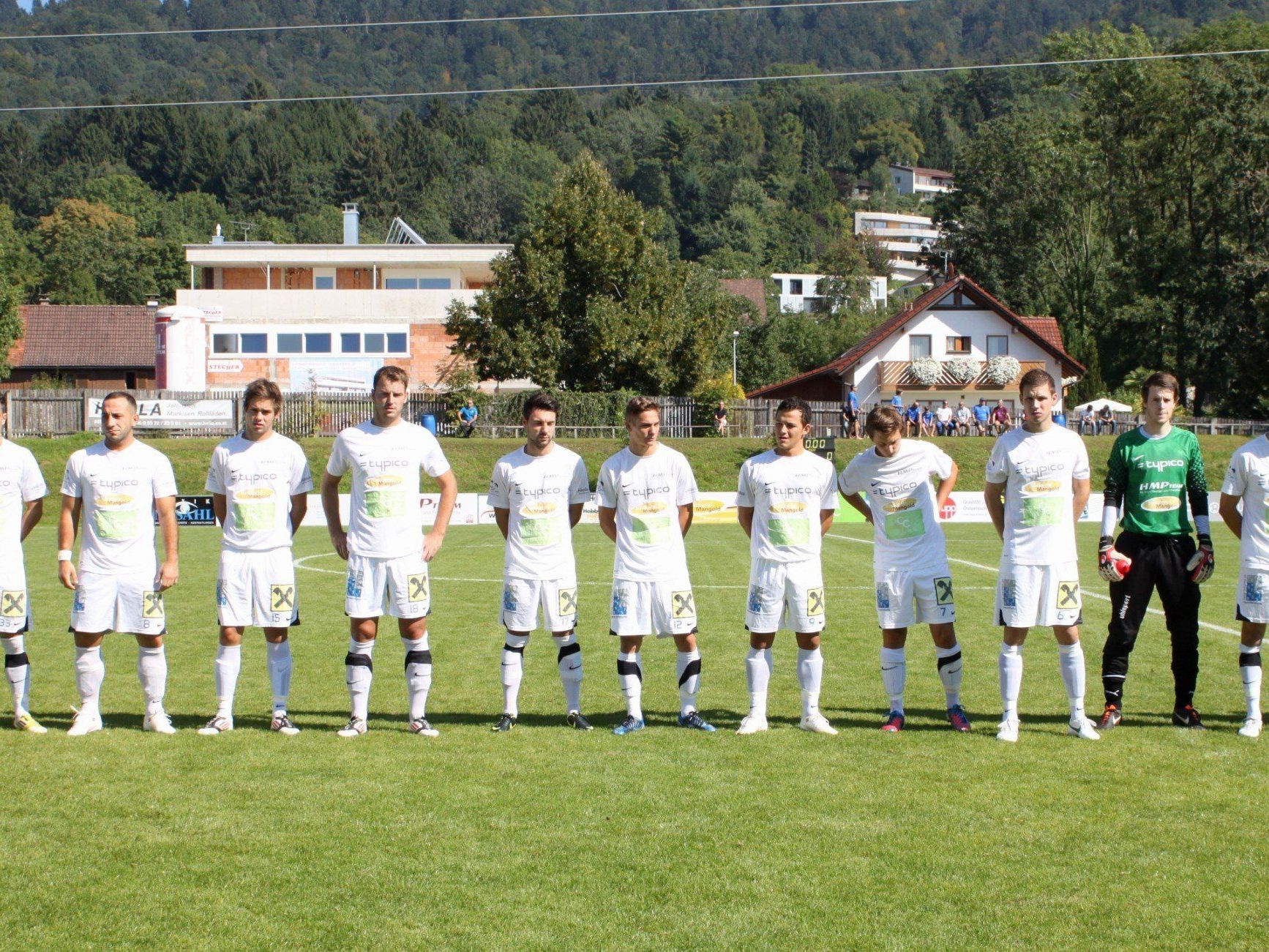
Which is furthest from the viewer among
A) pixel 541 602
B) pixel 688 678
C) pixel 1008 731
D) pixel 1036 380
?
pixel 688 678

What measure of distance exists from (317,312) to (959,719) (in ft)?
189

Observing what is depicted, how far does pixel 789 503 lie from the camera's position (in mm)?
8148

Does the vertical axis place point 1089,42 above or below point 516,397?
above

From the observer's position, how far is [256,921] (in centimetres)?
488

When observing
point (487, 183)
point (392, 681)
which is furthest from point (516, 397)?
point (487, 183)

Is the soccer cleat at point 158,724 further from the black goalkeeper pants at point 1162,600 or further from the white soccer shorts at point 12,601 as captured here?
the black goalkeeper pants at point 1162,600

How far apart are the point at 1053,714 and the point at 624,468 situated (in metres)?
3.40

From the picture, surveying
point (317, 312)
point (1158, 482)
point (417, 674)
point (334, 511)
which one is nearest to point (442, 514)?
point (334, 511)

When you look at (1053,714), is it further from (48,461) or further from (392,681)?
(48,461)

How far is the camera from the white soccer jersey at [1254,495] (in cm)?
820

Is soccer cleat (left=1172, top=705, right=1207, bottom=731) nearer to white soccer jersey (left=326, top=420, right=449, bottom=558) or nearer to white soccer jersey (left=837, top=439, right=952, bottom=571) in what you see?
white soccer jersey (left=837, top=439, right=952, bottom=571)

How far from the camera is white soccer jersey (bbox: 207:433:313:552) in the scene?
317 inches

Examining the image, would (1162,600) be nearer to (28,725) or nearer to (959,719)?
(959,719)

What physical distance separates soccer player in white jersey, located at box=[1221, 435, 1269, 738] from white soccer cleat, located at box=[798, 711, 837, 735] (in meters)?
2.62
